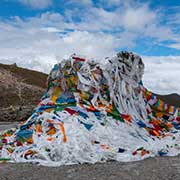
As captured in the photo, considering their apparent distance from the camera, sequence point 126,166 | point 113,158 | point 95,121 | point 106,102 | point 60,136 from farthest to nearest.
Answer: point 106,102, point 95,121, point 60,136, point 113,158, point 126,166

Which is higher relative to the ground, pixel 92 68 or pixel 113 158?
pixel 92 68

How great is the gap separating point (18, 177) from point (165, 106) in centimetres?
768

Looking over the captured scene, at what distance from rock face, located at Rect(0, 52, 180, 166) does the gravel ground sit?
1.43 feet

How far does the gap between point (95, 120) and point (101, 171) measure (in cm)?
306

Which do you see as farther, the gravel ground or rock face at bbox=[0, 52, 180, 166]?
A: rock face at bbox=[0, 52, 180, 166]

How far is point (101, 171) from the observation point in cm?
768

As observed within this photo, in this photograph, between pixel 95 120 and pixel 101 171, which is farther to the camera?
pixel 95 120

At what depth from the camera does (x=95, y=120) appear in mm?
10633

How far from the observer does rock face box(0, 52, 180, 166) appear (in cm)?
914

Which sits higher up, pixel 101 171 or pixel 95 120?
pixel 95 120

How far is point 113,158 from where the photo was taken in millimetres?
8781

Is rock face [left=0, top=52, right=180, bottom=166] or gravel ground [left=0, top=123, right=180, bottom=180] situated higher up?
rock face [left=0, top=52, right=180, bottom=166]

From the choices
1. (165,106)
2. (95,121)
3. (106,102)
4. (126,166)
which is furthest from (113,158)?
(165,106)

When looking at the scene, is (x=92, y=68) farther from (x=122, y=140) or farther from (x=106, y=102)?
(x=122, y=140)
